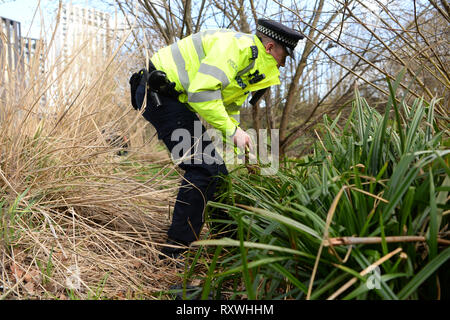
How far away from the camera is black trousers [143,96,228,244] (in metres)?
2.24

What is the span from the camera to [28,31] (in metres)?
2.62

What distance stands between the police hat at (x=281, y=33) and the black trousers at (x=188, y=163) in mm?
797

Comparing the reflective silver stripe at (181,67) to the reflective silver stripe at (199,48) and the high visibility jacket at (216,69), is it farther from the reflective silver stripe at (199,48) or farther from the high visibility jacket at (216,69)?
the reflective silver stripe at (199,48)

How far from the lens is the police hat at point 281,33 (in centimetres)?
244

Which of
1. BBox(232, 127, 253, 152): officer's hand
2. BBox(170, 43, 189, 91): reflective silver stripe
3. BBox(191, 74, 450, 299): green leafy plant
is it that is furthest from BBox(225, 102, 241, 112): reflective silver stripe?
BBox(191, 74, 450, 299): green leafy plant

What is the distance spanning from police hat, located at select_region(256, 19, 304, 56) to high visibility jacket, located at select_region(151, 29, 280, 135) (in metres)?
0.11

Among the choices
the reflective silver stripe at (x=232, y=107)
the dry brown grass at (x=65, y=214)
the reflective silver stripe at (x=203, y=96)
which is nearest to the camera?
the dry brown grass at (x=65, y=214)

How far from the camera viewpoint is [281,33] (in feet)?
A: 8.02

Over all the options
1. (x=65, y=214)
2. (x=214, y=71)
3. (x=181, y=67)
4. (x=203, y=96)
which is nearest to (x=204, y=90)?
(x=203, y=96)

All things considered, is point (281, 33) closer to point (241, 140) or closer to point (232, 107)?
point (232, 107)

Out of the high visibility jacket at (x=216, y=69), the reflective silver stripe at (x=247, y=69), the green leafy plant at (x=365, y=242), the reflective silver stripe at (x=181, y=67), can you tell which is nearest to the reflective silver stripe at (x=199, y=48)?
the high visibility jacket at (x=216, y=69)

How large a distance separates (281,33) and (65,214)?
197 cm

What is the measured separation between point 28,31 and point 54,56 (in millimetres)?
331

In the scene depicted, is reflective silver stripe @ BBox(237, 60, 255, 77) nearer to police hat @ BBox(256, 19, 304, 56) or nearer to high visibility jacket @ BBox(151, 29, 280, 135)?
high visibility jacket @ BBox(151, 29, 280, 135)
